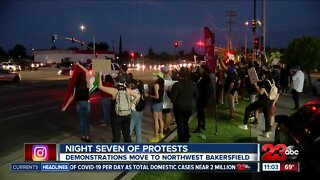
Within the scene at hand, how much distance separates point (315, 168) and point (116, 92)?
423 cm

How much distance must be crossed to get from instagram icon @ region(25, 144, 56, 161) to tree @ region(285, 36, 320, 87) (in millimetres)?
36214

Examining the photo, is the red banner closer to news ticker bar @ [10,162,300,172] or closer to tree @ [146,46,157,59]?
news ticker bar @ [10,162,300,172]

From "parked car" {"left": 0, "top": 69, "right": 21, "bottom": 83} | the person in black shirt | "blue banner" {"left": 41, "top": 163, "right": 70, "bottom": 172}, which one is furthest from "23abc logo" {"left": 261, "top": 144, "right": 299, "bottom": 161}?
"parked car" {"left": 0, "top": 69, "right": 21, "bottom": 83}

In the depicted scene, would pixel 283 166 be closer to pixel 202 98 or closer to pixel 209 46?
pixel 209 46

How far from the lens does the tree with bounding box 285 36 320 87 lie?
40.0 metres

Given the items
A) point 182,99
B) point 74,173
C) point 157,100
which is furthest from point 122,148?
point 157,100

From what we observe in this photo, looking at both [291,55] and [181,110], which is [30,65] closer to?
[291,55]

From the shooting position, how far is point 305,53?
135 ft

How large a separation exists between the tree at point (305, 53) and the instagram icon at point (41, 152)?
36214 millimetres

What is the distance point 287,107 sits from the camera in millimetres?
18406

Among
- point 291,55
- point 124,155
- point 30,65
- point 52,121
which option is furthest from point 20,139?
point 30,65

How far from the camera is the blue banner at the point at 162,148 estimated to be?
18.4 feet

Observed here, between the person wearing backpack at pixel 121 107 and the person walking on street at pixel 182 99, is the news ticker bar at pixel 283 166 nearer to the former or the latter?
the person wearing backpack at pixel 121 107

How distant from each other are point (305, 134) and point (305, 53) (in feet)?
123
